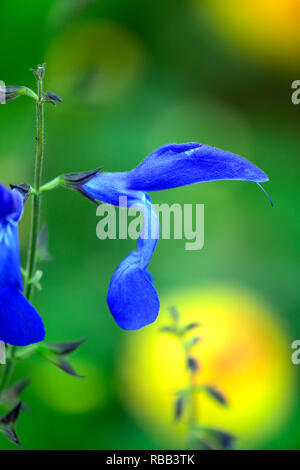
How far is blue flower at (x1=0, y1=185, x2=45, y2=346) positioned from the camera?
613mm

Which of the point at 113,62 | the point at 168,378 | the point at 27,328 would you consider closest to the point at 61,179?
the point at 27,328

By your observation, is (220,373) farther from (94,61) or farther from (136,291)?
(94,61)

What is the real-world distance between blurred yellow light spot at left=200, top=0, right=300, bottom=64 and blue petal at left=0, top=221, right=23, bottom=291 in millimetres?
1703

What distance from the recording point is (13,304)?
2.04 ft

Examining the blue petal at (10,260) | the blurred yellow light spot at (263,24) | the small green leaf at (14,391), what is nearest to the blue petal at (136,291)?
the blue petal at (10,260)

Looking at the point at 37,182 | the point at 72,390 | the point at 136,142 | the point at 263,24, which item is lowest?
the point at 72,390

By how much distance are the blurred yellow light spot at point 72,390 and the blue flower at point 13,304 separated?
843mm

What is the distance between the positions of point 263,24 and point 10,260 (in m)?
1.87

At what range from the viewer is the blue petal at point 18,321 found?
612 mm

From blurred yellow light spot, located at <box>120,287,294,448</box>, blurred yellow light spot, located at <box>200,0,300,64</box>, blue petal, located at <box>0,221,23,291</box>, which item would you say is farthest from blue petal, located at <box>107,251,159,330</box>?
blurred yellow light spot, located at <box>200,0,300,64</box>

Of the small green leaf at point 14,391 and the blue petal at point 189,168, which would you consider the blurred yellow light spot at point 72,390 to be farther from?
the blue petal at point 189,168

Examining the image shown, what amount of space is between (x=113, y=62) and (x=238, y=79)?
0.42 meters

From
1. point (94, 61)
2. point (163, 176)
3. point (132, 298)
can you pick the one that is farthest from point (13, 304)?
point (94, 61)

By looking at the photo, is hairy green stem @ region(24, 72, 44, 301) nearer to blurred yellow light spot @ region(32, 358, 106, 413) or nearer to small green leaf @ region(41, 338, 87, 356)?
small green leaf @ region(41, 338, 87, 356)
